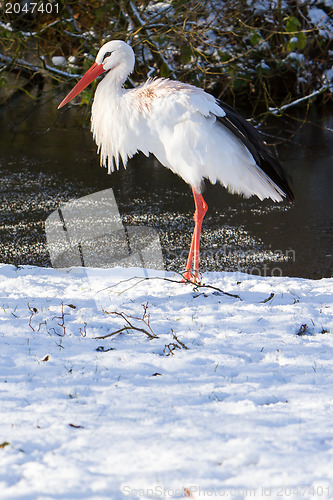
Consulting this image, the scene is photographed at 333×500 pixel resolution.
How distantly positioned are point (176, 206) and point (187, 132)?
3.18 meters

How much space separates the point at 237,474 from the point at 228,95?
12.6 m

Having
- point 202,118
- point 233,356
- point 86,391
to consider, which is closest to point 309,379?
point 233,356

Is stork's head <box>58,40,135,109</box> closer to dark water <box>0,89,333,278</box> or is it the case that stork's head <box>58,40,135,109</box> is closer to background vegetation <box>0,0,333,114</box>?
background vegetation <box>0,0,333,114</box>

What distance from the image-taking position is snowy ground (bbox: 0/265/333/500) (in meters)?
1.98

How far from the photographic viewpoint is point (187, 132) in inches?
183

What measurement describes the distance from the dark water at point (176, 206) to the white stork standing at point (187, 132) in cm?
116

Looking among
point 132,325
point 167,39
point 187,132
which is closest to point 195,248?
point 187,132

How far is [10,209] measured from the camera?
7520mm

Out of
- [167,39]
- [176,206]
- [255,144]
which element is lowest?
[176,206]

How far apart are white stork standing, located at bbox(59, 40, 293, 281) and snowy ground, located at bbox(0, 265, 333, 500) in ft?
3.37

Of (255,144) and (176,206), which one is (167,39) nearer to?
(176,206)

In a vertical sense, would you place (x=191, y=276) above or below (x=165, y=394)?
below

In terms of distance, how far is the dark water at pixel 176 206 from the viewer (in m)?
6.14

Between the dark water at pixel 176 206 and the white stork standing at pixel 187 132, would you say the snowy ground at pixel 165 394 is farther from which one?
the dark water at pixel 176 206
